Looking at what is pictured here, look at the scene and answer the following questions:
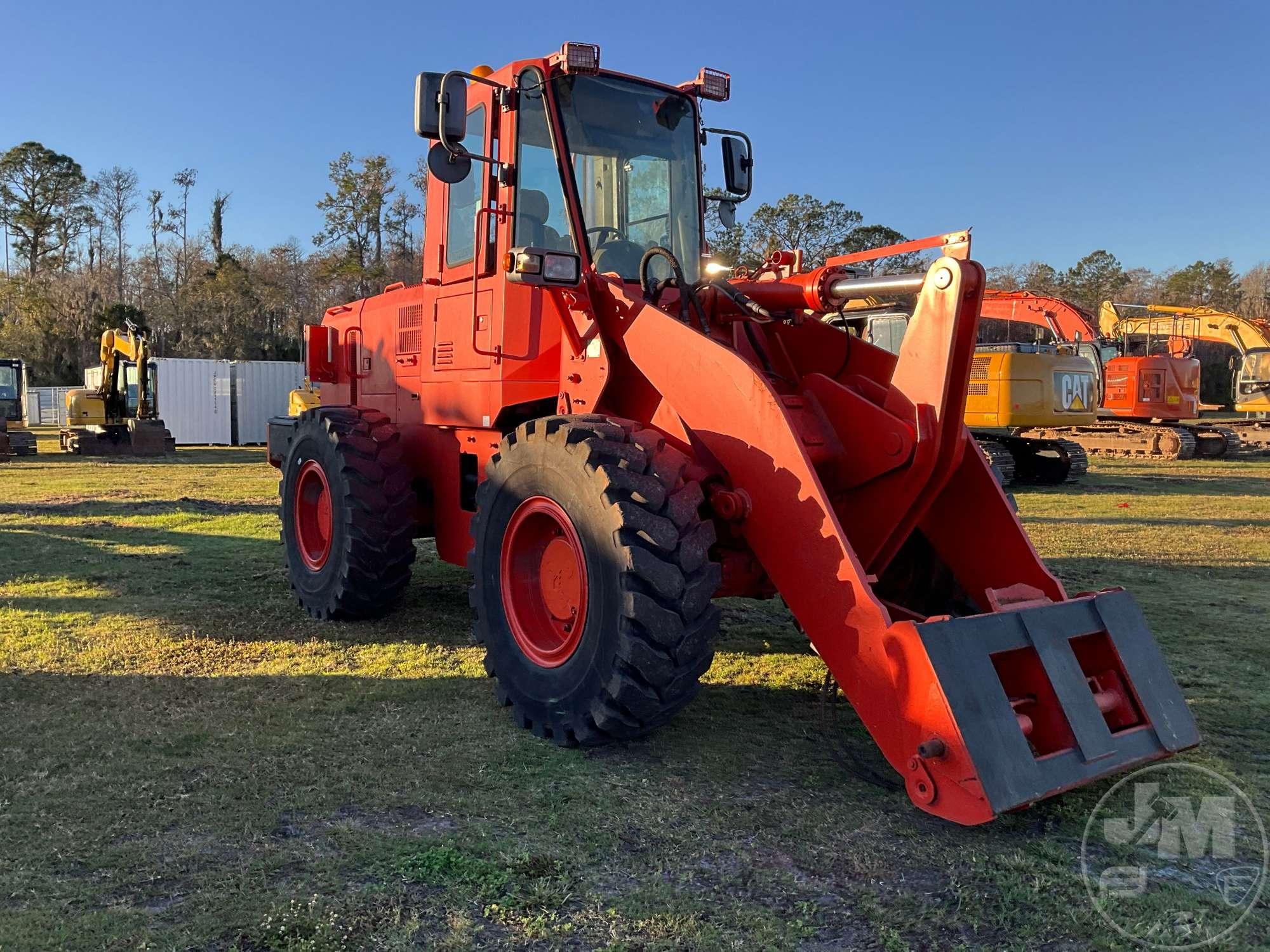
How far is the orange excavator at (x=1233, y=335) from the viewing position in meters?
24.6

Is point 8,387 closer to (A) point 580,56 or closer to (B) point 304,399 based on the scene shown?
(B) point 304,399

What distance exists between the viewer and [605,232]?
538cm

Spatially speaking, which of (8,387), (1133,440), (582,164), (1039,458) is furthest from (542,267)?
(8,387)

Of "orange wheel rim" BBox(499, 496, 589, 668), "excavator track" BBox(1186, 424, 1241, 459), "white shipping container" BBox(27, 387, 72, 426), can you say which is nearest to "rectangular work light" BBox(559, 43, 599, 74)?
"orange wheel rim" BBox(499, 496, 589, 668)

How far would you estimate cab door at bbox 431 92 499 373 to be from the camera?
5492 mm

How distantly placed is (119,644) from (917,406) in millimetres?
4843

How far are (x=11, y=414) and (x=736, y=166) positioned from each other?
28418mm

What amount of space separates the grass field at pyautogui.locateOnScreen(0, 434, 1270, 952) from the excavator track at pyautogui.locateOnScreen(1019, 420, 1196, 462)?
16.7m

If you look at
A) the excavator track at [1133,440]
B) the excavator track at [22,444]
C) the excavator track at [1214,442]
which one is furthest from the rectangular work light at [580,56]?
the excavator track at [22,444]

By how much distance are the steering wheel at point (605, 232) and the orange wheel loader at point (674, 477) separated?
0.04 feet

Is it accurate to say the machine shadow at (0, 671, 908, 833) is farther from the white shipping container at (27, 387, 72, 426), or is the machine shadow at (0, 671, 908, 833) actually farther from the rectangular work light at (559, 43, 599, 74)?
the white shipping container at (27, 387, 72, 426)

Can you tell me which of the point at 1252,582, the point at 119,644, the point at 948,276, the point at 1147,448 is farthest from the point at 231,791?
the point at 1147,448

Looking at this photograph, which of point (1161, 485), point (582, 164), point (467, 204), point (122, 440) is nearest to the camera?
point (582, 164)

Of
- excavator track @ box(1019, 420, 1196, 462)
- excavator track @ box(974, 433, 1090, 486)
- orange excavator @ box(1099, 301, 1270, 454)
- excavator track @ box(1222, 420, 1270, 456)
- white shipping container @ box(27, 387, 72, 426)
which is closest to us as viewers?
excavator track @ box(974, 433, 1090, 486)
